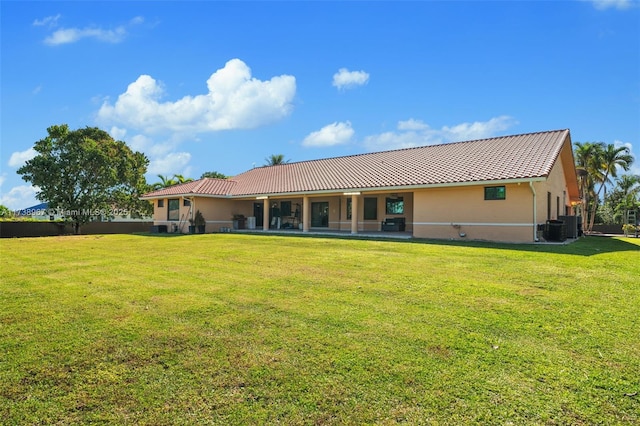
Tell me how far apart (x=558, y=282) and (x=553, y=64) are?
12.0 meters

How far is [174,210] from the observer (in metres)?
26.5

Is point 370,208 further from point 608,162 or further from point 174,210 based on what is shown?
point 608,162

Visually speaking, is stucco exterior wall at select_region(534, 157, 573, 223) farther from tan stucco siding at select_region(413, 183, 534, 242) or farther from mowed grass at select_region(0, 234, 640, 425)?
mowed grass at select_region(0, 234, 640, 425)

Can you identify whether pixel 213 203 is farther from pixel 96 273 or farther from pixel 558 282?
pixel 558 282

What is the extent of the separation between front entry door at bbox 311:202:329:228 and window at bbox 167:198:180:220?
946 centimetres

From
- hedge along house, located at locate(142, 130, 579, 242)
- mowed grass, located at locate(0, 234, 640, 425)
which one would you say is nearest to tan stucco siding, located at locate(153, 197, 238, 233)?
hedge along house, located at locate(142, 130, 579, 242)

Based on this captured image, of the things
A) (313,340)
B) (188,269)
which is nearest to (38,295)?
(188,269)

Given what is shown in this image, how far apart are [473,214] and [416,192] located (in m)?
2.85

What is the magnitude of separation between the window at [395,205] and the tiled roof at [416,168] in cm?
183

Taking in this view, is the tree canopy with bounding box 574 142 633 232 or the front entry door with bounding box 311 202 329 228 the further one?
the tree canopy with bounding box 574 142 633 232

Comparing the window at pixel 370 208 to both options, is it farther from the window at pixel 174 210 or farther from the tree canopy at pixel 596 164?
the tree canopy at pixel 596 164

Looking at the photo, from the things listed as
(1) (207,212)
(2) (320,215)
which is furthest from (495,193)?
(1) (207,212)

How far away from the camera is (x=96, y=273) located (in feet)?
27.9

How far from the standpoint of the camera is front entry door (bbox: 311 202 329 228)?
24.5m
